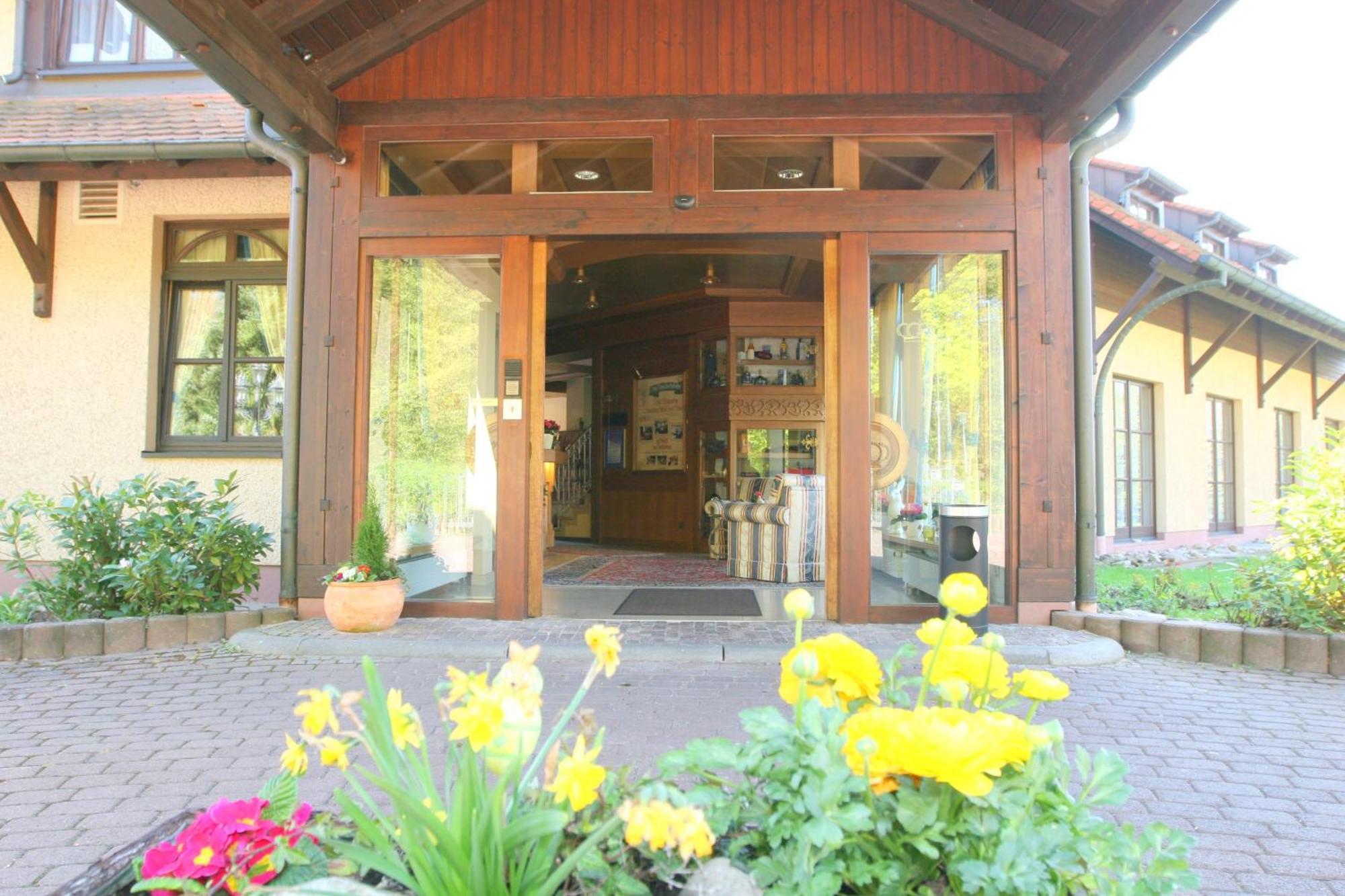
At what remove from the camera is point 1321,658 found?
4500 millimetres

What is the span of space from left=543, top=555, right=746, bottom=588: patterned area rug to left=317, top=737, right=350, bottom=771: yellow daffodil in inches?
248

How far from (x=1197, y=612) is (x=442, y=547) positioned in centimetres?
522

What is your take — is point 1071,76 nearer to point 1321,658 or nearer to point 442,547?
point 1321,658

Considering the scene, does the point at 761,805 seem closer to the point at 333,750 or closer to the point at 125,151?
the point at 333,750

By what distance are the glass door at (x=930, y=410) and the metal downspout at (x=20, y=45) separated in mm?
7550

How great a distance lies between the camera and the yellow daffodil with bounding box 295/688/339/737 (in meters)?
1.05

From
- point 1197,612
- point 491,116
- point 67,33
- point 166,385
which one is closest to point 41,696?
point 166,385

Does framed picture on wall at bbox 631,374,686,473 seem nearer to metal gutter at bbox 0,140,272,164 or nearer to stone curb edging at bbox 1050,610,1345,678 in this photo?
metal gutter at bbox 0,140,272,164

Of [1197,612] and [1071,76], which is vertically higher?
[1071,76]

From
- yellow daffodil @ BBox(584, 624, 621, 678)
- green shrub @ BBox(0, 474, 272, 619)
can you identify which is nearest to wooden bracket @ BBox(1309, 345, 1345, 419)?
green shrub @ BBox(0, 474, 272, 619)

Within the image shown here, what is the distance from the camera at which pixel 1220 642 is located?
4.73 metres

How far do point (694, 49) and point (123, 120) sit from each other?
4543 millimetres

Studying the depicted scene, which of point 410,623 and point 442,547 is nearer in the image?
point 410,623

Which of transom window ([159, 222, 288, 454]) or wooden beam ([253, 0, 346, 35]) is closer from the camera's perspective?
wooden beam ([253, 0, 346, 35])
